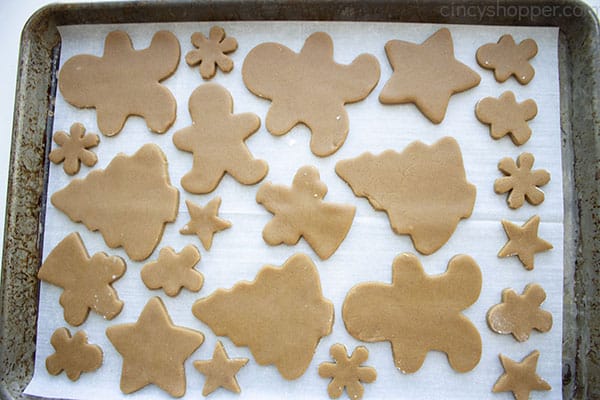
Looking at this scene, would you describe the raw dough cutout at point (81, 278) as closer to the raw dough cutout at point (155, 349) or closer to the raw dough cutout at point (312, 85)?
the raw dough cutout at point (155, 349)

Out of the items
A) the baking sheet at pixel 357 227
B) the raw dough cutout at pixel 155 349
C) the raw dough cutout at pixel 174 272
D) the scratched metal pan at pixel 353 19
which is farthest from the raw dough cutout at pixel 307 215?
the scratched metal pan at pixel 353 19

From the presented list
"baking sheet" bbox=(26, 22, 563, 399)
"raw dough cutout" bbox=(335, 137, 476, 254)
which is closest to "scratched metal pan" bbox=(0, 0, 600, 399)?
"baking sheet" bbox=(26, 22, 563, 399)

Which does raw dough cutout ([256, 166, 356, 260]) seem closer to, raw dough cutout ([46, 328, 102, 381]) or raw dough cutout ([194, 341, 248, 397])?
raw dough cutout ([194, 341, 248, 397])

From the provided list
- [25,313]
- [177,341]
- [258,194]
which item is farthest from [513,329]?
[25,313]

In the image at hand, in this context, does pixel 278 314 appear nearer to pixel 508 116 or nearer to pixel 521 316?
pixel 521 316

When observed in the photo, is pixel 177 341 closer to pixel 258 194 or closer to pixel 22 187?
pixel 258 194
